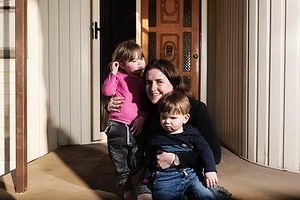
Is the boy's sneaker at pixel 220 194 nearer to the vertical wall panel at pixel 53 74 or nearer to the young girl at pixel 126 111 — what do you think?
the young girl at pixel 126 111

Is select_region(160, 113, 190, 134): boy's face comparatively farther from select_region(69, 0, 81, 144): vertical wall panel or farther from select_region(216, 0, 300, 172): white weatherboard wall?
select_region(69, 0, 81, 144): vertical wall panel

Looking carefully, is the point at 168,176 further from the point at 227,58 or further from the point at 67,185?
the point at 227,58

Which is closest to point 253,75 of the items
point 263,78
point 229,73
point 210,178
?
point 263,78

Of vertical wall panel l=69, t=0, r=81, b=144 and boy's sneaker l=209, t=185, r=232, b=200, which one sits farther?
vertical wall panel l=69, t=0, r=81, b=144

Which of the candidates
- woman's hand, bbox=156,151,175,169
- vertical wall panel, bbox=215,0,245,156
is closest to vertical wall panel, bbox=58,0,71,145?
vertical wall panel, bbox=215,0,245,156

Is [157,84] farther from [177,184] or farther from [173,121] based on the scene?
[177,184]

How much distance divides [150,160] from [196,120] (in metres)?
0.29

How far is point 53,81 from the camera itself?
3594 mm

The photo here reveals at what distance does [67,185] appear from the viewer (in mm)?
2336

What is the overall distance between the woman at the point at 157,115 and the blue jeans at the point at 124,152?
7.8 inches

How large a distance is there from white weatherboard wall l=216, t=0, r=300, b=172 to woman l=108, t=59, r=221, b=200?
1.23 metres

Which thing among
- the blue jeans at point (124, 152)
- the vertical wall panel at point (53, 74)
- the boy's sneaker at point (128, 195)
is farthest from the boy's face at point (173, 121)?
the vertical wall panel at point (53, 74)

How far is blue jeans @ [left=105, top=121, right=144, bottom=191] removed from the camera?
1.95 meters

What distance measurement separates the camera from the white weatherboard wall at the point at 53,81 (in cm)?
280
